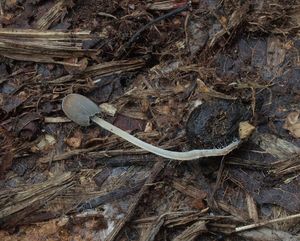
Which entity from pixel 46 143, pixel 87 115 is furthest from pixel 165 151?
pixel 46 143

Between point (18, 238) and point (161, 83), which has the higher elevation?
point (161, 83)

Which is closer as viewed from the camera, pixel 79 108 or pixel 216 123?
pixel 216 123

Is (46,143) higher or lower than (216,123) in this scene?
lower

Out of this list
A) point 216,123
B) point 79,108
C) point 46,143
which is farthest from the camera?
point 46,143

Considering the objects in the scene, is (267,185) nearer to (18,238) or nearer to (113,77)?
(113,77)

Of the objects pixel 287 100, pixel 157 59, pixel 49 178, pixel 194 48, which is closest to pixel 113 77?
pixel 157 59

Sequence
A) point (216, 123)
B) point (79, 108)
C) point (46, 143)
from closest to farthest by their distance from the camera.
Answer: point (216, 123) < point (79, 108) < point (46, 143)

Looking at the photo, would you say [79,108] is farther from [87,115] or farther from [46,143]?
[46,143]

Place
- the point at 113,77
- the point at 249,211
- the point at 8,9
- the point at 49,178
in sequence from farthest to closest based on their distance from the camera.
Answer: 1. the point at 8,9
2. the point at 113,77
3. the point at 49,178
4. the point at 249,211
